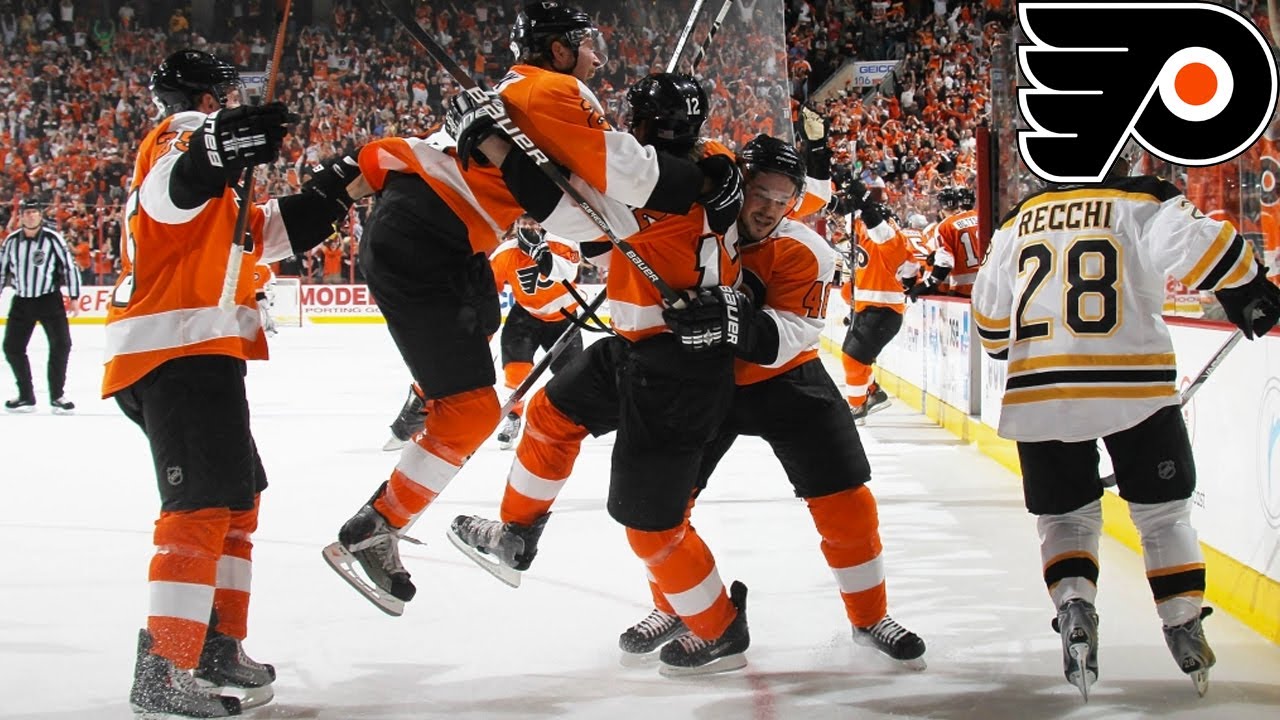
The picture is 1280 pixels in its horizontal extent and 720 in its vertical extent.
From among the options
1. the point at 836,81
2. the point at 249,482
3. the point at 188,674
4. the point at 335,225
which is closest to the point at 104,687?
the point at 188,674

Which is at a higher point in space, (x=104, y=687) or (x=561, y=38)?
(x=561, y=38)

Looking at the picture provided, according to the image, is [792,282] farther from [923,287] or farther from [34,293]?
[34,293]

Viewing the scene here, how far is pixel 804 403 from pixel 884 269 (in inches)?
163

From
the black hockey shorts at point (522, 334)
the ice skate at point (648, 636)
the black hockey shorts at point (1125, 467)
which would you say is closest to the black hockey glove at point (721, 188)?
the black hockey shorts at point (1125, 467)

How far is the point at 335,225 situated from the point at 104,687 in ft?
3.62

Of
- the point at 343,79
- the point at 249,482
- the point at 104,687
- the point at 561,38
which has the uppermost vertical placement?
the point at 561,38

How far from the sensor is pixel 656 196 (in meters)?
2.48

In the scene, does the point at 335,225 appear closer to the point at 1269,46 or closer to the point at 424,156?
the point at 424,156

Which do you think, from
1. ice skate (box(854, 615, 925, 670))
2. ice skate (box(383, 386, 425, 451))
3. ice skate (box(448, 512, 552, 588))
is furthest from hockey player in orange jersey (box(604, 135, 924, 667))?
ice skate (box(383, 386, 425, 451))

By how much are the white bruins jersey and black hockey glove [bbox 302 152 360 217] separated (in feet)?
4.96

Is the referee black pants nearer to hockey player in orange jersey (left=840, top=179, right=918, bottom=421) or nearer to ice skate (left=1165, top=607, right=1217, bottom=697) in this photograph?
hockey player in orange jersey (left=840, top=179, right=918, bottom=421)

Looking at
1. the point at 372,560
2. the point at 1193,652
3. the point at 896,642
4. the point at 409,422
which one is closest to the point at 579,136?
the point at 372,560

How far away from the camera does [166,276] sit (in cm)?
244

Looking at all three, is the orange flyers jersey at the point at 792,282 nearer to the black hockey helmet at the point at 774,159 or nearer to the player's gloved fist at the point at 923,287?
the black hockey helmet at the point at 774,159
